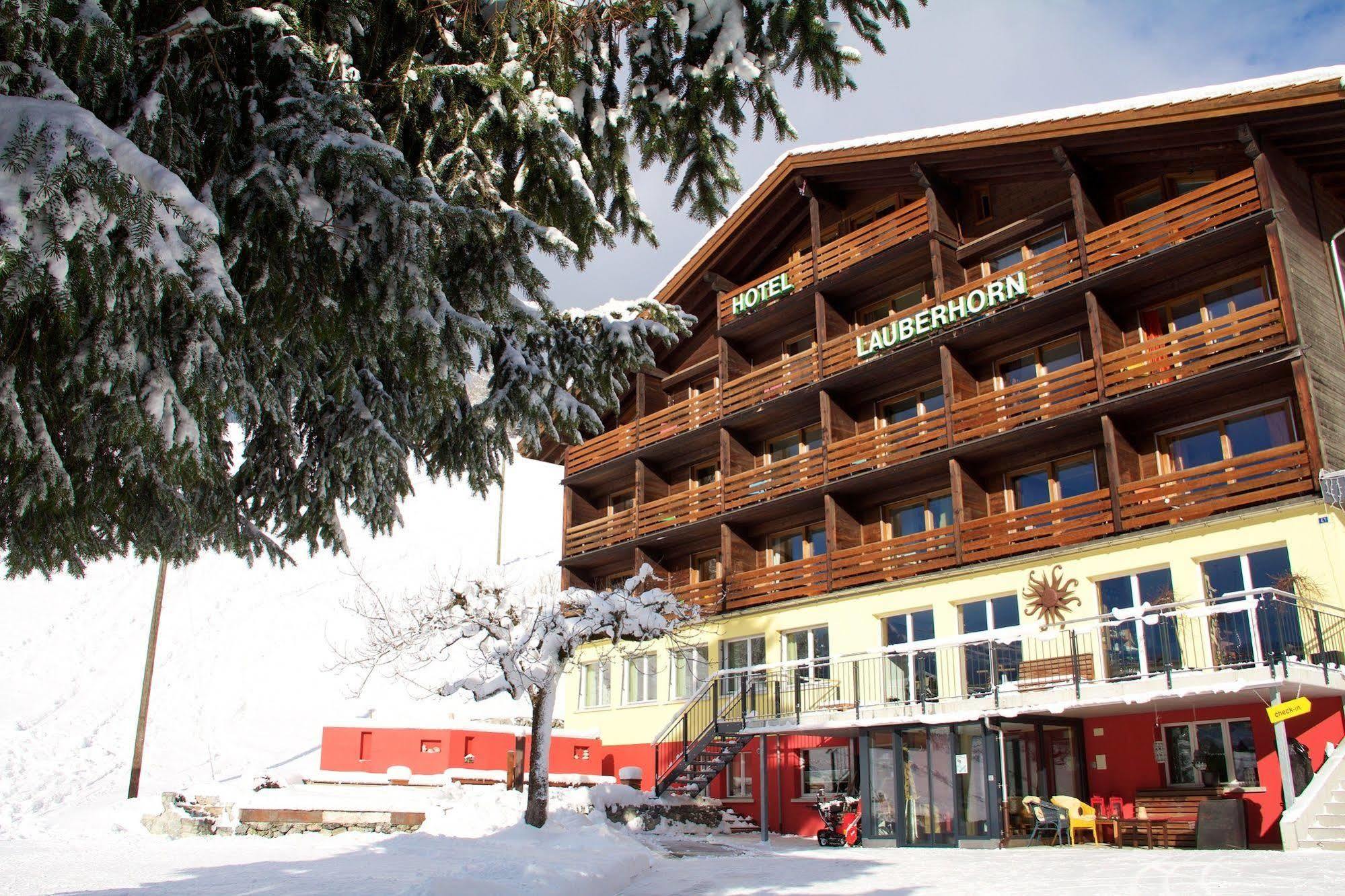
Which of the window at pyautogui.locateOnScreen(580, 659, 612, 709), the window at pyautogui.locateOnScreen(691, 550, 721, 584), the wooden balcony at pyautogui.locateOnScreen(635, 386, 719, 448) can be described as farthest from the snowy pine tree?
the window at pyautogui.locateOnScreen(580, 659, 612, 709)

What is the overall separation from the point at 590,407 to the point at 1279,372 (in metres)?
15.2

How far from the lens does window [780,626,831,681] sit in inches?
936

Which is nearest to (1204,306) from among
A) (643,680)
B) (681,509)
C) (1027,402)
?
(1027,402)

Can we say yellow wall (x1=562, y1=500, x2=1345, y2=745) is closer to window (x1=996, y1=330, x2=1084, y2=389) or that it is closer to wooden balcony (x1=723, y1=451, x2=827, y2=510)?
wooden balcony (x1=723, y1=451, x2=827, y2=510)

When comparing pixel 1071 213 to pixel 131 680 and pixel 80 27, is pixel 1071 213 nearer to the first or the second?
pixel 80 27

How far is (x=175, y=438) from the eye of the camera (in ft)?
15.1

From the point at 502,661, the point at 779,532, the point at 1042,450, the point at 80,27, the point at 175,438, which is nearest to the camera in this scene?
the point at 80,27

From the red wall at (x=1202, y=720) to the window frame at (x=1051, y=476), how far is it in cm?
438

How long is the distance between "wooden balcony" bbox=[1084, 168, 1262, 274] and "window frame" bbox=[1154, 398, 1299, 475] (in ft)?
11.0

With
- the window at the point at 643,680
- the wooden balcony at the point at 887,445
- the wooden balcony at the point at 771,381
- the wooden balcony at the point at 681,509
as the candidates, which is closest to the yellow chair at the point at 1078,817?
the wooden balcony at the point at 887,445

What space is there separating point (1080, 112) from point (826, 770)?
14.9 metres

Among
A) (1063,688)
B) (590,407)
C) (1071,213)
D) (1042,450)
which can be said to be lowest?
(1063,688)

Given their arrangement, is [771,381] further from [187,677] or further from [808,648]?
[187,677]

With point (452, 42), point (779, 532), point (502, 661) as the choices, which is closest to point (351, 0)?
point (452, 42)
